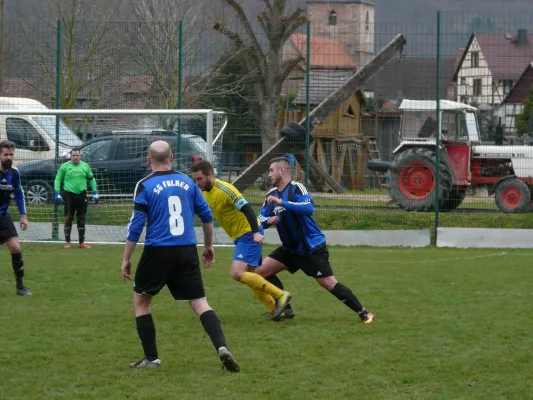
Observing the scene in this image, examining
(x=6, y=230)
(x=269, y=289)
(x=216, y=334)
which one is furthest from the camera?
(x=6, y=230)

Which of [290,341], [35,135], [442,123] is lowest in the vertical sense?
[290,341]

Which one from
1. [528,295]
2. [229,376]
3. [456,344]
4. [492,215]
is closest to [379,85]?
[492,215]

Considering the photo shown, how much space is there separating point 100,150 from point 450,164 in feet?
25.6

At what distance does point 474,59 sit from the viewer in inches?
776

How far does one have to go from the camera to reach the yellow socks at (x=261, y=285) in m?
9.81

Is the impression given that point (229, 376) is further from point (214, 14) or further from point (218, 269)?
point (214, 14)

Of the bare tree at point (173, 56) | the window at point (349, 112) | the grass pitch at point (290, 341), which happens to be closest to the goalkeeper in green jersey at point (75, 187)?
the bare tree at point (173, 56)

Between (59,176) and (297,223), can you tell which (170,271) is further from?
(59,176)

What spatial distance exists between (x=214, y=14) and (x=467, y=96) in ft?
20.0

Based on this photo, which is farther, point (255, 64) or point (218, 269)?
point (255, 64)

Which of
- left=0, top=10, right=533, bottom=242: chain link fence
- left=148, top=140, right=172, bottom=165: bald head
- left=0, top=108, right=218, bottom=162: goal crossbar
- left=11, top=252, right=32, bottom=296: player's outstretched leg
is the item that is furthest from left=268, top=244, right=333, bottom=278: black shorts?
left=0, top=10, right=533, bottom=242: chain link fence

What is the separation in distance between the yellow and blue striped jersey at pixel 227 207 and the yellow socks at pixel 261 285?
20.6 inches

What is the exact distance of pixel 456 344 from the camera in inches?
334

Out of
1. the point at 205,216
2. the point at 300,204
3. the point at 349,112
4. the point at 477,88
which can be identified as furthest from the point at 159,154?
the point at 477,88
